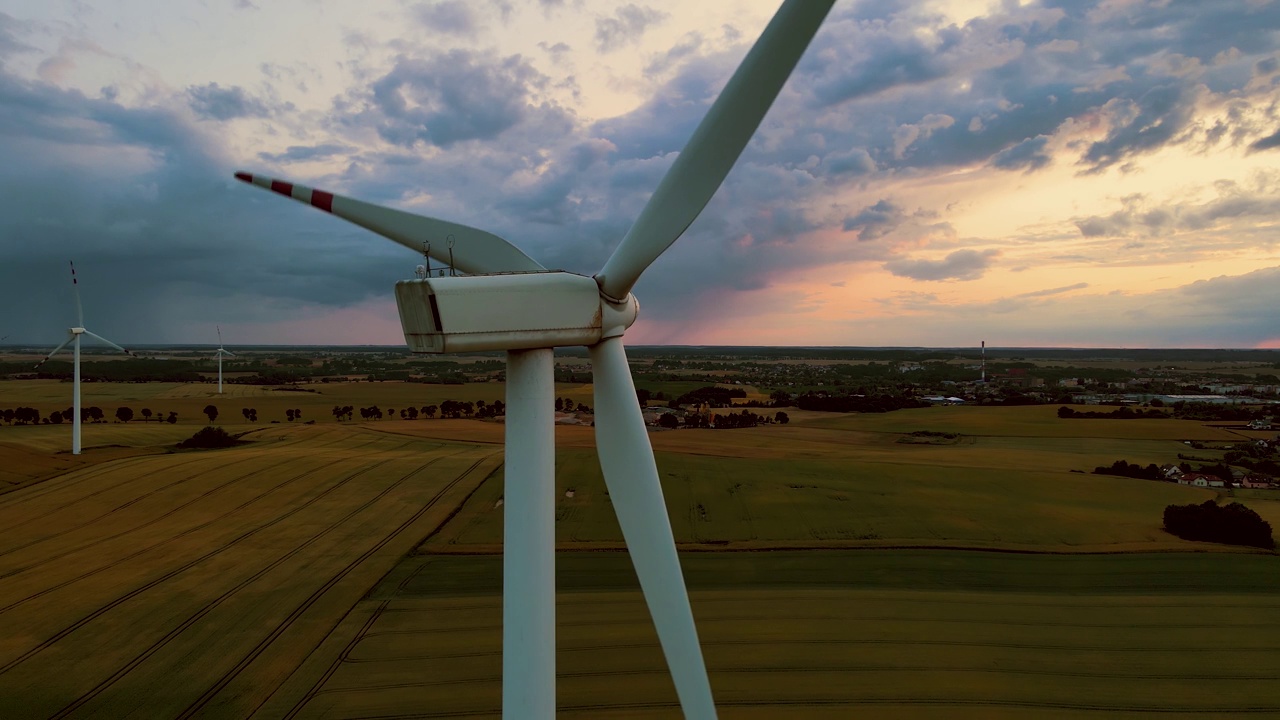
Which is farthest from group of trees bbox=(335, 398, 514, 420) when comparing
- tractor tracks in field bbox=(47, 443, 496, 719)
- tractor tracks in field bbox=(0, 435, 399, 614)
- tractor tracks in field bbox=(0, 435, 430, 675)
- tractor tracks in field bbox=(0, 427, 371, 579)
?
tractor tracks in field bbox=(47, 443, 496, 719)

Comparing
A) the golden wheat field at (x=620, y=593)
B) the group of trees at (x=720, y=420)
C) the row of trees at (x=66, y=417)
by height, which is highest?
the row of trees at (x=66, y=417)

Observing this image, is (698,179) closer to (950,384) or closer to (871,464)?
(871,464)

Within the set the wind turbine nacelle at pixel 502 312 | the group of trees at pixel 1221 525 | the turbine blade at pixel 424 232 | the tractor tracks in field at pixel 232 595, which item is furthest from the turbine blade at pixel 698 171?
the group of trees at pixel 1221 525

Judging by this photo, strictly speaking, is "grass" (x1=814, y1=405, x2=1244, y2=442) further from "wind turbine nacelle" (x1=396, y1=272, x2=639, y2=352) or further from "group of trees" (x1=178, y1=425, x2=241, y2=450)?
"wind turbine nacelle" (x1=396, y1=272, x2=639, y2=352)

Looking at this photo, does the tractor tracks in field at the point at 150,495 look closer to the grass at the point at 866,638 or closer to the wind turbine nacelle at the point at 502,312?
the grass at the point at 866,638

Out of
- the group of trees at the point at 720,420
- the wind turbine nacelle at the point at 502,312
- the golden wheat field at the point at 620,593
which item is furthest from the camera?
the group of trees at the point at 720,420

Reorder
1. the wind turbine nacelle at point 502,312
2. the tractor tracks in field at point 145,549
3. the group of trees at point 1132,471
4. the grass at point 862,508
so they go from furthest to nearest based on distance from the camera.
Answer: the group of trees at point 1132,471 → the grass at point 862,508 → the tractor tracks in field at point 145,549 → the wind turbine nacelle at point 502,312
